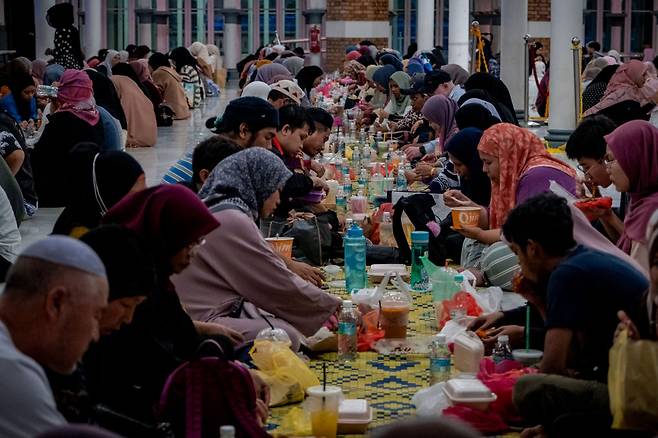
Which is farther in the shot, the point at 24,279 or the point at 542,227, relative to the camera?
the point at 542,227

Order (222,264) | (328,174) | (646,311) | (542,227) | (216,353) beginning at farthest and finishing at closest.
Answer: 1. (328,174)
2. (222,264)
3. (542,227)
4. (216,353)
5. (646,311)

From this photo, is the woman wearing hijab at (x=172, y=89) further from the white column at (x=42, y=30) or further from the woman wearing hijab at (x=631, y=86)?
the woman wearing hijab at (x=631, y=86)

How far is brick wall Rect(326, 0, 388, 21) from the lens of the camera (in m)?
28.3

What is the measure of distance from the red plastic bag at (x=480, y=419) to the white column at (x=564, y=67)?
10533 mm

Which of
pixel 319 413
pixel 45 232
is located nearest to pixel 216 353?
pixel 319 413

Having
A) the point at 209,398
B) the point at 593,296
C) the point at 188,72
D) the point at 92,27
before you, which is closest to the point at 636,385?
the point at 593,296

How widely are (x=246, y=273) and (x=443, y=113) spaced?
5088mm

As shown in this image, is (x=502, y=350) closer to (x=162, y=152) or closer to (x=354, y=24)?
(x=162, y=152)

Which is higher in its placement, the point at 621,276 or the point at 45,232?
the point at 621,276

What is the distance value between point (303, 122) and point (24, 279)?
5193mm

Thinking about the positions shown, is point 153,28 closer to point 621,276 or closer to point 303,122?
point 303,122

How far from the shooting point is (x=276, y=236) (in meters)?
6.96

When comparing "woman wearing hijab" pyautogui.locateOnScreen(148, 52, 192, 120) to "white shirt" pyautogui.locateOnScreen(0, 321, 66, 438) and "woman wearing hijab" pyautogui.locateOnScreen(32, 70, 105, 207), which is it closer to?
"woman wearing hijab" pyautogui.locateOnScreen(32, 70, 105, 207)

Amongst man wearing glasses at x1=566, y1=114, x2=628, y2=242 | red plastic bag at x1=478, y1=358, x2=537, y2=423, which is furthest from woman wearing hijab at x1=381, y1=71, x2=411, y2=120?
red plastic bag at x1=478, y1=358, x2=537, y2=423
